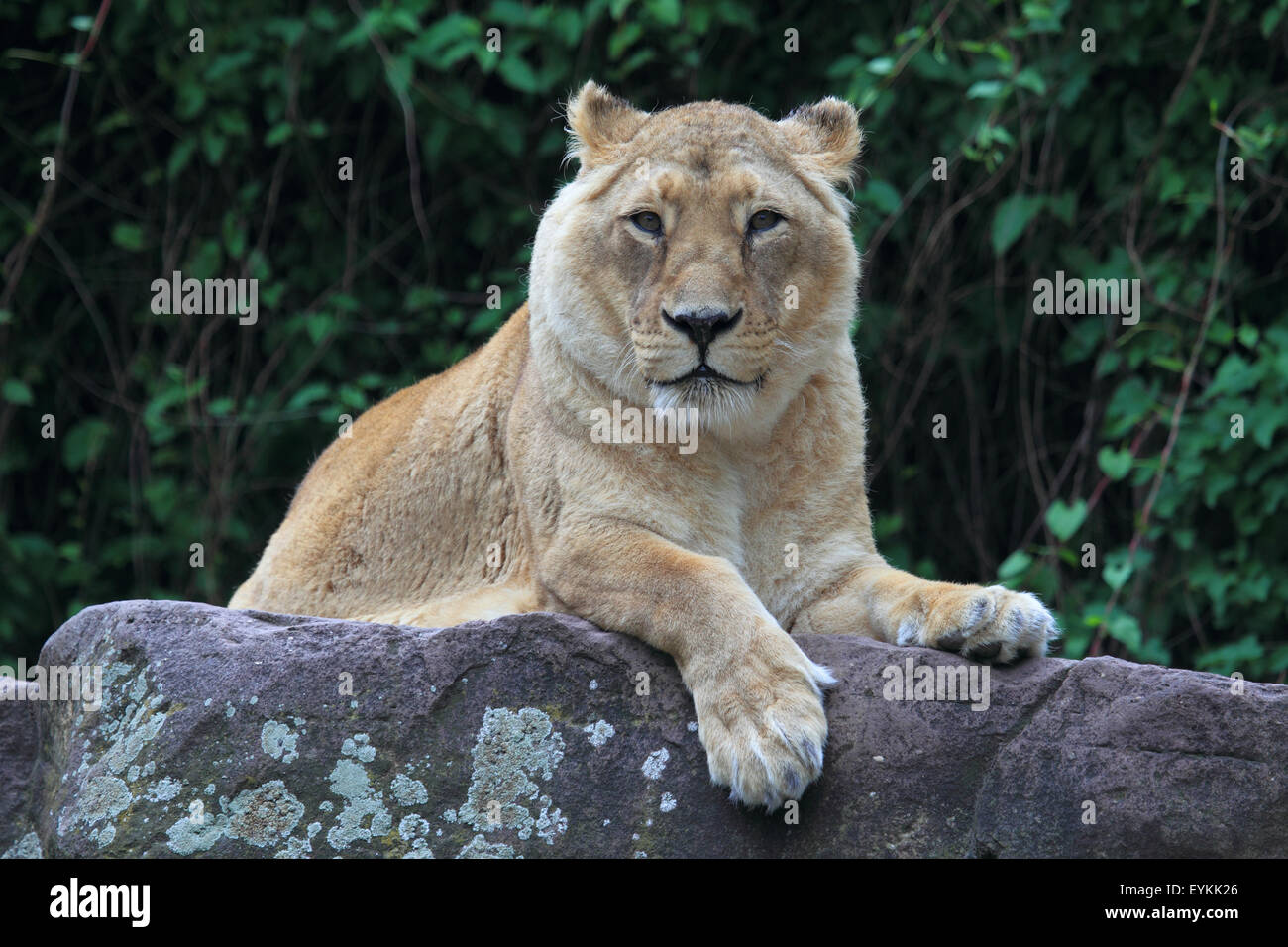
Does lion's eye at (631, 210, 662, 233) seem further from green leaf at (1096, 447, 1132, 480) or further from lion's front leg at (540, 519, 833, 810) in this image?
green leaf at (1096, 447, 1132, 480)

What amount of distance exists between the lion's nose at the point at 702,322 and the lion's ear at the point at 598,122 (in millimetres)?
816

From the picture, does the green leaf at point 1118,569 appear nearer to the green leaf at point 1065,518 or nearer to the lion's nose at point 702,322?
the green leaf at point 1065,518

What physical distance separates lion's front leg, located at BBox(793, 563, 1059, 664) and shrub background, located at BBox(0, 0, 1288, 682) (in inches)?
82.5

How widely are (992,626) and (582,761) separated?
1.02 meters

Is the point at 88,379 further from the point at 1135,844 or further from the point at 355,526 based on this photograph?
the point at 1135,844

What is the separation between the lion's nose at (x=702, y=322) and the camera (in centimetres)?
362

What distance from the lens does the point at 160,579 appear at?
25.4 ft

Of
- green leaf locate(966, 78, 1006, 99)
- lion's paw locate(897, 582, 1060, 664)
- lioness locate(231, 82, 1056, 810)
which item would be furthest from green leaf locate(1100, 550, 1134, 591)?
lion's paw locate(897, 582, 1060, 664)

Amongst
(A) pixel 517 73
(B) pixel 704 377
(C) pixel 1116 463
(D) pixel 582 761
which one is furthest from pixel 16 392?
(C) pixel 1116 463

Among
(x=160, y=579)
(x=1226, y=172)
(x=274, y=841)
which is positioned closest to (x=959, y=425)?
(x=1226, y=172)

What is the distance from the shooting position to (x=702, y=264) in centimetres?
370

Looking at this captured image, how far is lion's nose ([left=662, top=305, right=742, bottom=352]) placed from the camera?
11.9 feet

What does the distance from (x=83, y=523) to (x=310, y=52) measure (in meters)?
2.72

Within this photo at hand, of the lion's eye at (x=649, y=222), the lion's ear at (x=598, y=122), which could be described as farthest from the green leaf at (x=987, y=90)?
the lion's eye at (x=649, y=222)
